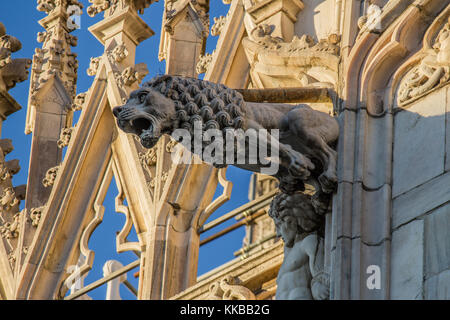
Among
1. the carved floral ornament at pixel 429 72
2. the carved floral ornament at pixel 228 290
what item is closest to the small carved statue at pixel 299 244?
the carved floral ornament at pixel 429 72

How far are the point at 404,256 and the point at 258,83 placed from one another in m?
2.81

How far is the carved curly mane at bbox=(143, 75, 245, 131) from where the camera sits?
9188mm

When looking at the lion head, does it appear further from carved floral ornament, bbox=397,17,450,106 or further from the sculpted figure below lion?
carved floral ornament, bbox=397,17,450,106

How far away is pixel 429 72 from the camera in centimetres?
948

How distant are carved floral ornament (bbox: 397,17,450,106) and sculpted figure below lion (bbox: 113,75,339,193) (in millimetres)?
473

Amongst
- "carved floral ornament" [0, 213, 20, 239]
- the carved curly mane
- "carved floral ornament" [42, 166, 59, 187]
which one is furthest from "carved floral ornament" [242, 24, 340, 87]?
"carved floral ornament" [0, 213, 20, 239]

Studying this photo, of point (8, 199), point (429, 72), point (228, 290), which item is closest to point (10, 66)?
point (8, 199)

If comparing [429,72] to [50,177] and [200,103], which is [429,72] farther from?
[50,177]

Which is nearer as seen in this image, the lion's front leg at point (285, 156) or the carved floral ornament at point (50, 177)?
the lion's front leg at point (285, 156)

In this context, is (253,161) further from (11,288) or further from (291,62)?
(11,288)

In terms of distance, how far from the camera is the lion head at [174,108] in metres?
9.10

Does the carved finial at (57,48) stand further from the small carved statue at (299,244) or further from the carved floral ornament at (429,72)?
Answer: the carved floral ornament at (429,72)

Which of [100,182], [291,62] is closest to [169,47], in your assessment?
[100,182]
